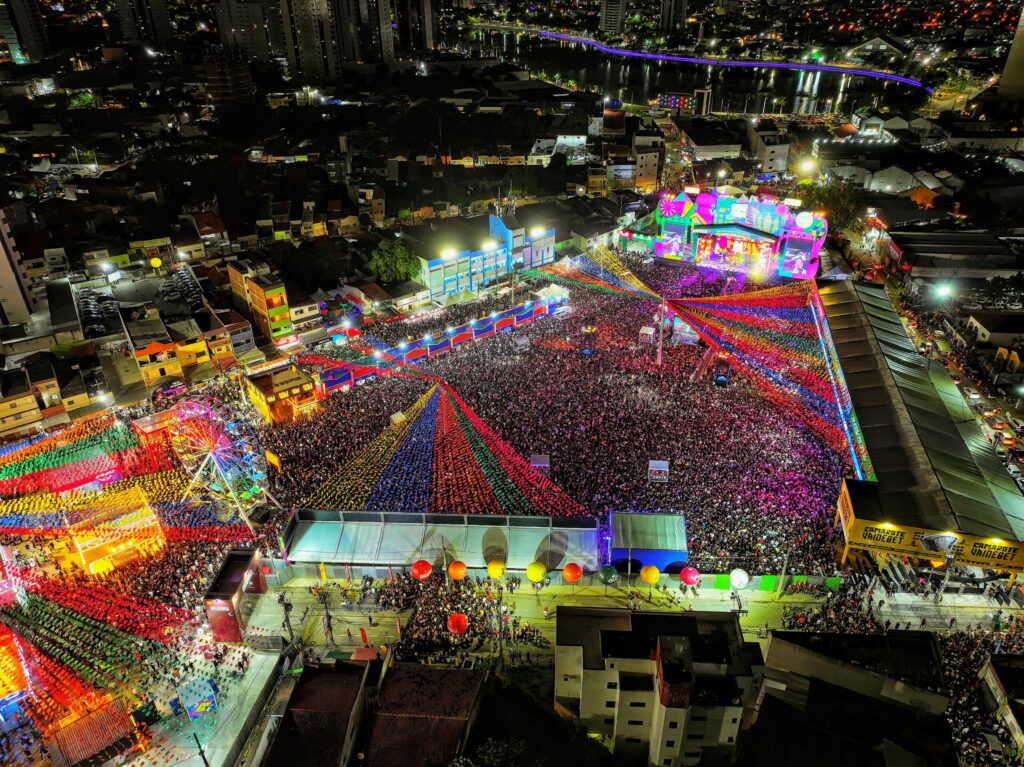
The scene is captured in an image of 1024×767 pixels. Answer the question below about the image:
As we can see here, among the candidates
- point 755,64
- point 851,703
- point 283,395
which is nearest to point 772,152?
point 283,395

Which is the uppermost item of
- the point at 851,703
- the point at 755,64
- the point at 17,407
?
the point at 755,64

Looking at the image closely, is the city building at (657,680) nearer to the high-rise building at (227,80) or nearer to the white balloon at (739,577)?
the white balloon at (739,577)

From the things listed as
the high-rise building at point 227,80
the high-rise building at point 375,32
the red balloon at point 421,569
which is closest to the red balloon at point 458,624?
the red balloon at point 421,569

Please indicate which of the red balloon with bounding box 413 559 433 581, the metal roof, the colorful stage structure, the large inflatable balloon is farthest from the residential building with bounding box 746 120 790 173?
the red balloon with bounding box 413 559 433 581

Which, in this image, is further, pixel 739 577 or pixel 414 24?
pixel 414 24

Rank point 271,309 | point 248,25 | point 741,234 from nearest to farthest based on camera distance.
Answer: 1. point 271,309
2. point 741,234
3. point 248,25

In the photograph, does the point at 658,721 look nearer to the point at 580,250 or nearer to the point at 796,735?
the point at 796,735

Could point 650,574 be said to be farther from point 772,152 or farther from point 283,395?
point 772,152
